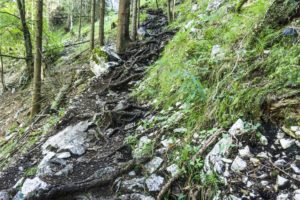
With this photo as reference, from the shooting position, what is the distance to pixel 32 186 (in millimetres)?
3740

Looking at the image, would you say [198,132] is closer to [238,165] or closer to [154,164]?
[154,164]

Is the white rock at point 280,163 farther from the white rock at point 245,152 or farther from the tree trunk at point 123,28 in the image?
the tree trunk at point 123,28

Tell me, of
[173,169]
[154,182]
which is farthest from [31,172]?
[173,169]

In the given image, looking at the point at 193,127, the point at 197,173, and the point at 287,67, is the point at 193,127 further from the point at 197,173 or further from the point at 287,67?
the point at 287,67

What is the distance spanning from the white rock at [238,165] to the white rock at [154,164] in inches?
39.7

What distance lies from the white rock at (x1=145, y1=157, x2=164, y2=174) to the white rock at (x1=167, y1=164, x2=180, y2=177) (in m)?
0.22

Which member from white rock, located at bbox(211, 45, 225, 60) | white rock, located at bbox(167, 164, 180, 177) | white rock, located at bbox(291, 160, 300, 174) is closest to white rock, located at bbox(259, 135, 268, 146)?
white rock, located at bbox(291, 160, 300, 174)

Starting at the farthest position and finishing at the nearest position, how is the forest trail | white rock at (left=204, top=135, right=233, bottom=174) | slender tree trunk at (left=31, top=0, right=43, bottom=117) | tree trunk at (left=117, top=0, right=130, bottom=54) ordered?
1. tree trunk at (left=117, top=0, right=130, bottom=54)
2. slender tree trunk at (left=31, top=0, right=43, bottom=117)
3. the forest trail
4. white rock at (left=204, top=135, right=233, bottom=174)

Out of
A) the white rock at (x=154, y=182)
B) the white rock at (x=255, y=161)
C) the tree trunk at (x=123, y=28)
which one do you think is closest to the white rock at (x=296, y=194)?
the white rock at (x=255, y=161)

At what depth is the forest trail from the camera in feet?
11.8

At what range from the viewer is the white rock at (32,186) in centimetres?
364

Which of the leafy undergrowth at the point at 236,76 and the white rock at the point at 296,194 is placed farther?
the leafy undergrowth at the point at 236,76

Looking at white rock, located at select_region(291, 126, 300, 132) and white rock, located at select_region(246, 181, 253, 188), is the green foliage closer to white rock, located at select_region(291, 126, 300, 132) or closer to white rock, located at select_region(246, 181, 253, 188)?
white rock, located at select_region(246, 181, 253, 188)

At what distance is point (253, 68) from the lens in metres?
3.55
